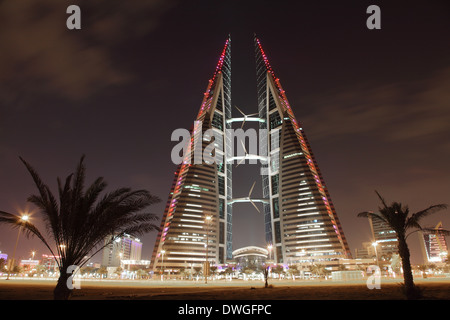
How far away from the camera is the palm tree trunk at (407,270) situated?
1480cm

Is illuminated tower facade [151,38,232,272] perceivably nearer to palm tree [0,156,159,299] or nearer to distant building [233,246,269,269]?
distant building [233,246,269,269]

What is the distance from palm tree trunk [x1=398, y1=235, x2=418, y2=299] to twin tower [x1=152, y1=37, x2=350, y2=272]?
106m

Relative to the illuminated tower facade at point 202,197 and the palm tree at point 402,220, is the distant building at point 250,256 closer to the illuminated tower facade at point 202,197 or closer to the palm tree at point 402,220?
the illuminated tower facade at point 202,197

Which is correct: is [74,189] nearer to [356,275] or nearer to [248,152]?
[356,275]

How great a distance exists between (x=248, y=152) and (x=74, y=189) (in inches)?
6861

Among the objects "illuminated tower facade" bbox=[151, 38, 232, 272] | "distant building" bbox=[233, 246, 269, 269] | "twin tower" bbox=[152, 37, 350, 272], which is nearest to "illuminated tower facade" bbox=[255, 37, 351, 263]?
"twin tower" bbox=[152, 37, 350, 272]

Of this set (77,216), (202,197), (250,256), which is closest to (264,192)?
(250,256)

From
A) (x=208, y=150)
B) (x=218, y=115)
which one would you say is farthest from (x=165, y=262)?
(x=218, y=115)

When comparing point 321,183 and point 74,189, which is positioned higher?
point 321,183

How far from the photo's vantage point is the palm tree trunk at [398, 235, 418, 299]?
583 inches

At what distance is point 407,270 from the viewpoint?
16.2m

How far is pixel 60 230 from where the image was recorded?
14.3 metres
